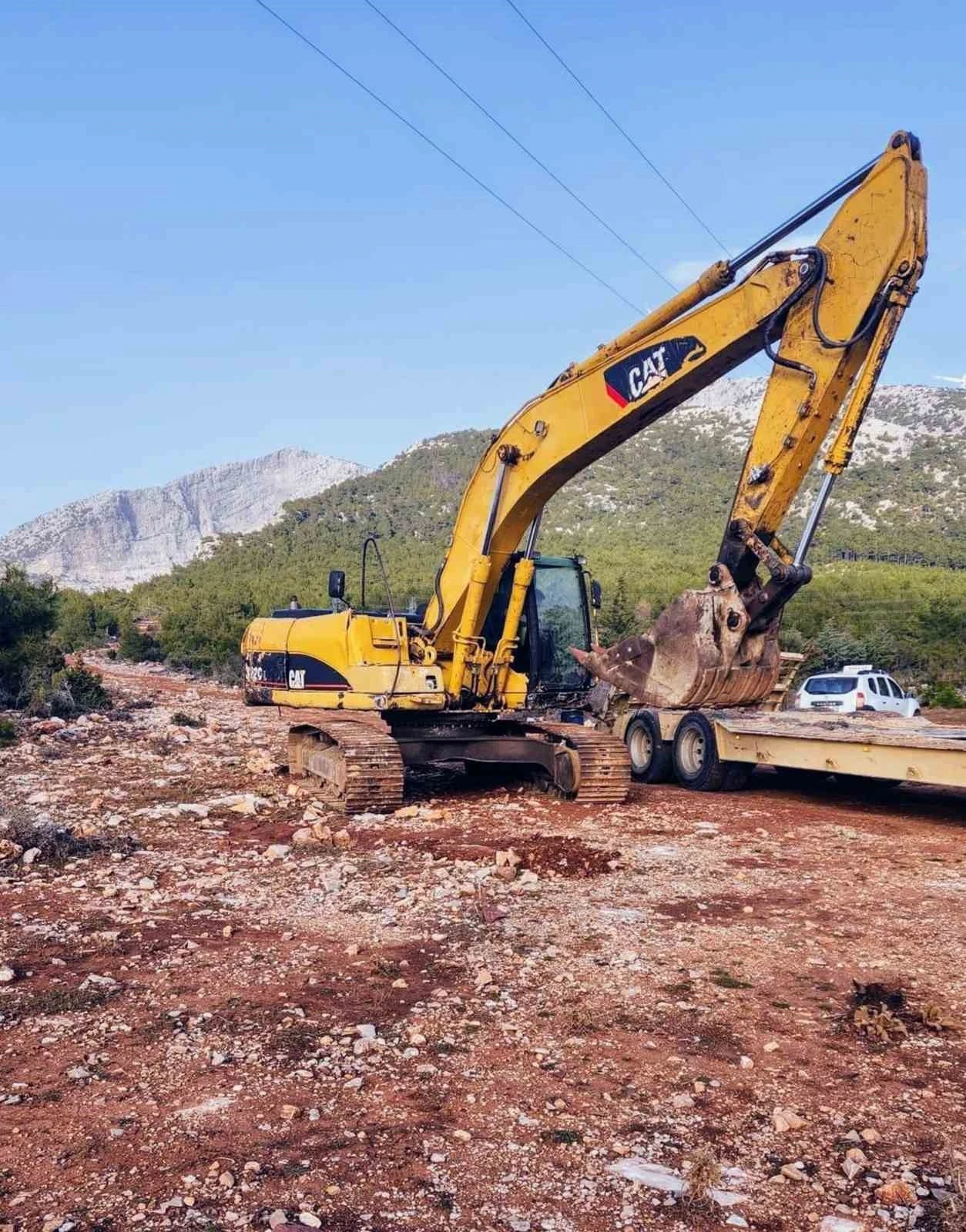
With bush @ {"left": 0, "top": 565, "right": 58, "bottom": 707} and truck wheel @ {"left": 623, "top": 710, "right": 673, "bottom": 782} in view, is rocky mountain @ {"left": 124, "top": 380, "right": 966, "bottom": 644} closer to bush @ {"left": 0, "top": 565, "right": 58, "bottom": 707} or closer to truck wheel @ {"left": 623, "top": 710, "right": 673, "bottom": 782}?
bush @ {"left": 0, "top": 565, "right": 58, "bottom": 707}

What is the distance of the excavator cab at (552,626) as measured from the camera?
1163cm

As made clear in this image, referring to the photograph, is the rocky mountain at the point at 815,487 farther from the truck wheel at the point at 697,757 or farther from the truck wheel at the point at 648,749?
the truck wheel at the point at 697,757

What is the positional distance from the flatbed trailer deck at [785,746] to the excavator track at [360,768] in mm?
3678

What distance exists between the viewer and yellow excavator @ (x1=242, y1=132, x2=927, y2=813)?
9883 mm

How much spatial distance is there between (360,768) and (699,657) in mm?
4107

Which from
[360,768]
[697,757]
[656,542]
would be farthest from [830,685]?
[656,542]

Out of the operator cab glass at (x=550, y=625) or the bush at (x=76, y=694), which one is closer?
the operator cab glass at (x=550, y=625)

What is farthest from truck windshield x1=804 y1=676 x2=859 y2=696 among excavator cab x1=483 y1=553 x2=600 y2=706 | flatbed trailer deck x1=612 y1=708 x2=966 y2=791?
excavator cab x1=483 y1=553 x2=600 y2=706

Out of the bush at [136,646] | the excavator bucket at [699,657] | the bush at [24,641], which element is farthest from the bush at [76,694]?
the bush at [136,646]

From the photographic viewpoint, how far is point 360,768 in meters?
10.1

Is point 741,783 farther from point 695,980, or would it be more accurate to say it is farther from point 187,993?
point 187,993

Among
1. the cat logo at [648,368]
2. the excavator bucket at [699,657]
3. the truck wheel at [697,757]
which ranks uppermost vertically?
the cat logo at [648,368]

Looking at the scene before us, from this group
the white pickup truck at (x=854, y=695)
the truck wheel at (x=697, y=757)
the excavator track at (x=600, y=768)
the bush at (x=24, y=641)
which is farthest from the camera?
the bush at (x=24, y=641)

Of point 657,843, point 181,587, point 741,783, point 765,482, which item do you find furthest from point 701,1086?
point 181,587
